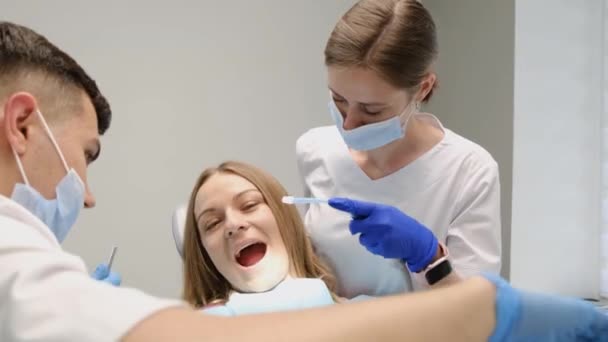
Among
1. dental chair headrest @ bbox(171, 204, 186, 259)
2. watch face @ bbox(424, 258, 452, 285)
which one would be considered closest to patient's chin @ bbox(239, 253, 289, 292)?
dental chair headrest @ bbox(171, 204, 186, 259)

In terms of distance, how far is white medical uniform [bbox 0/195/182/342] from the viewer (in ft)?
2.07

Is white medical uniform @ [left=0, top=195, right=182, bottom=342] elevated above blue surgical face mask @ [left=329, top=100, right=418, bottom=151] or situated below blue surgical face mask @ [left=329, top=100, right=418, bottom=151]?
above

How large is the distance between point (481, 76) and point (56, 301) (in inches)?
95.9

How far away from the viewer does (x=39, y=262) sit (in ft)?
2.22

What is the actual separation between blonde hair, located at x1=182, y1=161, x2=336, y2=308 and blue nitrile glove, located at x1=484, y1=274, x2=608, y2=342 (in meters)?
0.99

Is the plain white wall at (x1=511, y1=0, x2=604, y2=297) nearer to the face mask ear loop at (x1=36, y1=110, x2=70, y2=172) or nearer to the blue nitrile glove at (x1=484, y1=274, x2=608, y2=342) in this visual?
the blue nitrile glove at (x1=484, y1=274, x2=608, y2=342)

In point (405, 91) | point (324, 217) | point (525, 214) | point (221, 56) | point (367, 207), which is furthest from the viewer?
point (221, 56)

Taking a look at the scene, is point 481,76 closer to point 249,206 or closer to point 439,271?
point 249,206

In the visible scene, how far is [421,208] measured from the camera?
5.72 ft

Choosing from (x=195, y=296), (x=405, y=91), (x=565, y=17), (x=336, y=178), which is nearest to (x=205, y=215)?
(x=195, y=296)

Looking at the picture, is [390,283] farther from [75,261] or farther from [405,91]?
[75,261]

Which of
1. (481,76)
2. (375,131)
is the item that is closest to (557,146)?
(481,76)

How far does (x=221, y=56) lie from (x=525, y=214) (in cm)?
144

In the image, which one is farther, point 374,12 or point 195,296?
point 195,296
